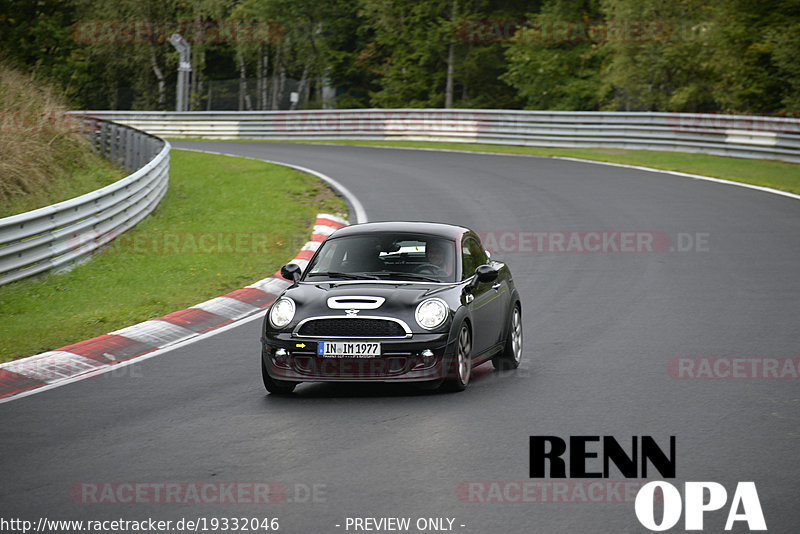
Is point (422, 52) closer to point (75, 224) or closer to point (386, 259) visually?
point (75, 224)

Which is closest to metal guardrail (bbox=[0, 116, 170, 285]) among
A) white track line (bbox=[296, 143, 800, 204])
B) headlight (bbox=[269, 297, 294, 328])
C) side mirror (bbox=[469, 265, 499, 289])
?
headlight (bbox=[269, 297, 294, 328])

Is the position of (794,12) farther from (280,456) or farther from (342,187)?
(280,456)

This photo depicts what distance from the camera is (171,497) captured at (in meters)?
6.43

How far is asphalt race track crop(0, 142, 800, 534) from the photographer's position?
6.29m

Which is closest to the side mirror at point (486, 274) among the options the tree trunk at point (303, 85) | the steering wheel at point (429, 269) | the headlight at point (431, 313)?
the steering wheel at point (429, 269)

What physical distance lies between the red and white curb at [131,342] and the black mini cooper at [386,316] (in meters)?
2.01

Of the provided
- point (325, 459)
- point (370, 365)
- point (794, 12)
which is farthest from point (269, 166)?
point (325, 459)

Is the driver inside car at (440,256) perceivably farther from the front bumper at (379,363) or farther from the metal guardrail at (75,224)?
the metal guardrail at (75,224)

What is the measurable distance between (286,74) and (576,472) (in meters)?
60.7

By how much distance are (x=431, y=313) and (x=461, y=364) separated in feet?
1.67

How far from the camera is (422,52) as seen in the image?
53.1 m

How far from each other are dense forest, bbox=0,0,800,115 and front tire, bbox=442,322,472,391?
21725mm

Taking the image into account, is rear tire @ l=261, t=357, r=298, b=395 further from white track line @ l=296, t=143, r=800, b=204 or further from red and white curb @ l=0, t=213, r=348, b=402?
white track line @ l=296, t=143, r=800, b=204

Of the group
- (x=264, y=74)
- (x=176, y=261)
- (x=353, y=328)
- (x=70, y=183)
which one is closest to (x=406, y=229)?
(x=353, y=328)
